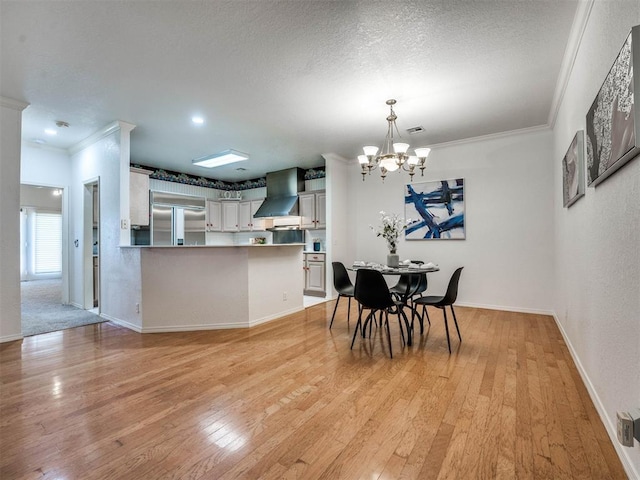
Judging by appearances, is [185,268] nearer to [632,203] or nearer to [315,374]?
[315,374]

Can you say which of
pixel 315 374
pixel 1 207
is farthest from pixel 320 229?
pixel 1 207

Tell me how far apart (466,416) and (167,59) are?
3.62 metres

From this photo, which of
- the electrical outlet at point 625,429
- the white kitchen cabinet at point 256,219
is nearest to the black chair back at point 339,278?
the electrical outlet at point 625,429

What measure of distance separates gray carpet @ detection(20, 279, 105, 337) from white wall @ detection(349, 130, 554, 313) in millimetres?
5188

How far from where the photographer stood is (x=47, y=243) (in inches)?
367

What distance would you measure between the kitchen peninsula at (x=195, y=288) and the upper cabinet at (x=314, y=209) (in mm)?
2472

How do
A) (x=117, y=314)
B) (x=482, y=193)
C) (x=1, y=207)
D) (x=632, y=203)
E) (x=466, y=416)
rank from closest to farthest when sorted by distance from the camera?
(x=632, y=203) → (x=466, y=416) → (x=1, y=207) → (x=117, y=314) → (x=482, y=193)

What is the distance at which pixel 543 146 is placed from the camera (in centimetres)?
449

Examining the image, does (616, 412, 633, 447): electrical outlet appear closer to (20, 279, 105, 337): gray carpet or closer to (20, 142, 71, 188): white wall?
(20, 279, 105, 337): gray carpet

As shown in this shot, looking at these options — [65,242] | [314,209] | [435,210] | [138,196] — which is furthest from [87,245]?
[435,210]

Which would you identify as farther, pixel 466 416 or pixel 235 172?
pixel 235 172

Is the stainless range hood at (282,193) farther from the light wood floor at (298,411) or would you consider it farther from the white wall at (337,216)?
the light wood floor at (298,411)

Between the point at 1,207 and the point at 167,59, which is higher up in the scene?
the point at 167,59

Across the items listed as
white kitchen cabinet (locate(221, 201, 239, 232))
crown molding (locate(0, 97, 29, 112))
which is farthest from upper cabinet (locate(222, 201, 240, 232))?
crown molding (locate(0, 97, 29, 112))
